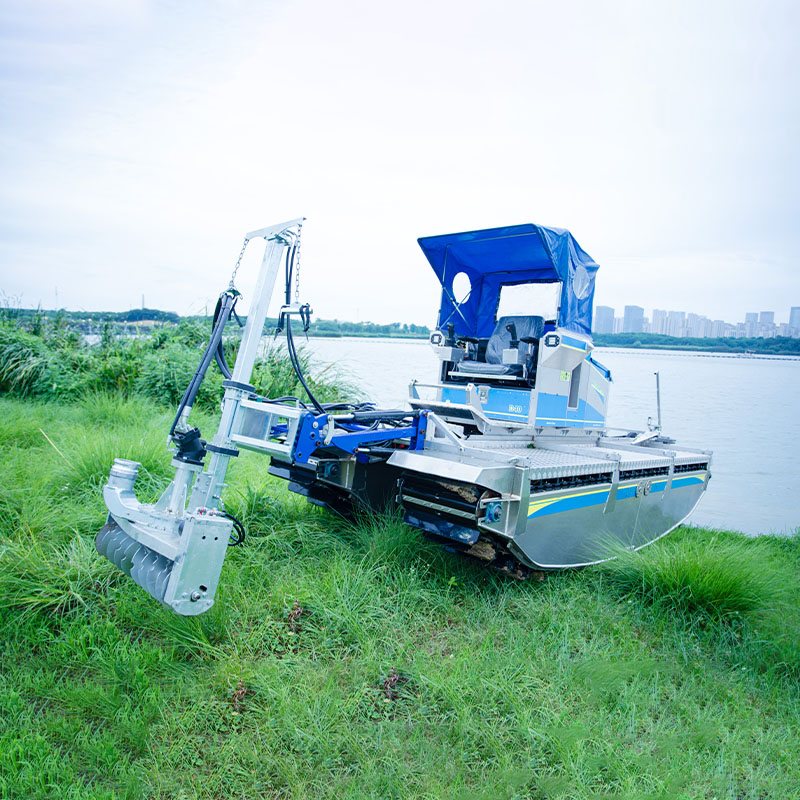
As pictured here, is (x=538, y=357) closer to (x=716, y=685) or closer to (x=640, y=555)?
(x=640, y=555)

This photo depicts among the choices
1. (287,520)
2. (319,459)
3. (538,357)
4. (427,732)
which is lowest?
(427,732)

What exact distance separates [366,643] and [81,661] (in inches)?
58.9

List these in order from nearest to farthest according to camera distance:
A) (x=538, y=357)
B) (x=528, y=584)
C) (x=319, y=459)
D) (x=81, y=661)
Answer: (x=81, y=661), (x=319, y=459), (x=528, y=584), (x=538, y=357)

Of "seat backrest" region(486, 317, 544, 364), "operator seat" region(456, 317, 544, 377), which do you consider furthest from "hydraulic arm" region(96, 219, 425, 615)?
"seat backrest" region(486, 317, 544, 364)

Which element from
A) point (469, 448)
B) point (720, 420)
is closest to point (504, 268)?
point (469, 448)

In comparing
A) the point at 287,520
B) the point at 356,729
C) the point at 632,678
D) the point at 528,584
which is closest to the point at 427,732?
the point at 356,729

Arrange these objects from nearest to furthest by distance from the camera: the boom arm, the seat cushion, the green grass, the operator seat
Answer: the green grass
the boom arm
the seat cushion
the operator seat

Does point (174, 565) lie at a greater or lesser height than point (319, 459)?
lesser

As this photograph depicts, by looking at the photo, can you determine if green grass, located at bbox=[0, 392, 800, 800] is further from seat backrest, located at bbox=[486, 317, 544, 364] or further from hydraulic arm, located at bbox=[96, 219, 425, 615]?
seat backrest, located at bbox=[486, 317, 544, 364]

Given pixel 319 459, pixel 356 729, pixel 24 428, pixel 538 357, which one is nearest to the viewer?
pixel 356 729

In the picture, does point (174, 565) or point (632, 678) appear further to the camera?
point (632, 678)

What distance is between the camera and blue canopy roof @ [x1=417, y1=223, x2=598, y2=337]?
5.69 metres

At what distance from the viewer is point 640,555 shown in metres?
4.68

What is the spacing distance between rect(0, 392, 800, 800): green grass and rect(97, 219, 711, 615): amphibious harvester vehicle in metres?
0.40
